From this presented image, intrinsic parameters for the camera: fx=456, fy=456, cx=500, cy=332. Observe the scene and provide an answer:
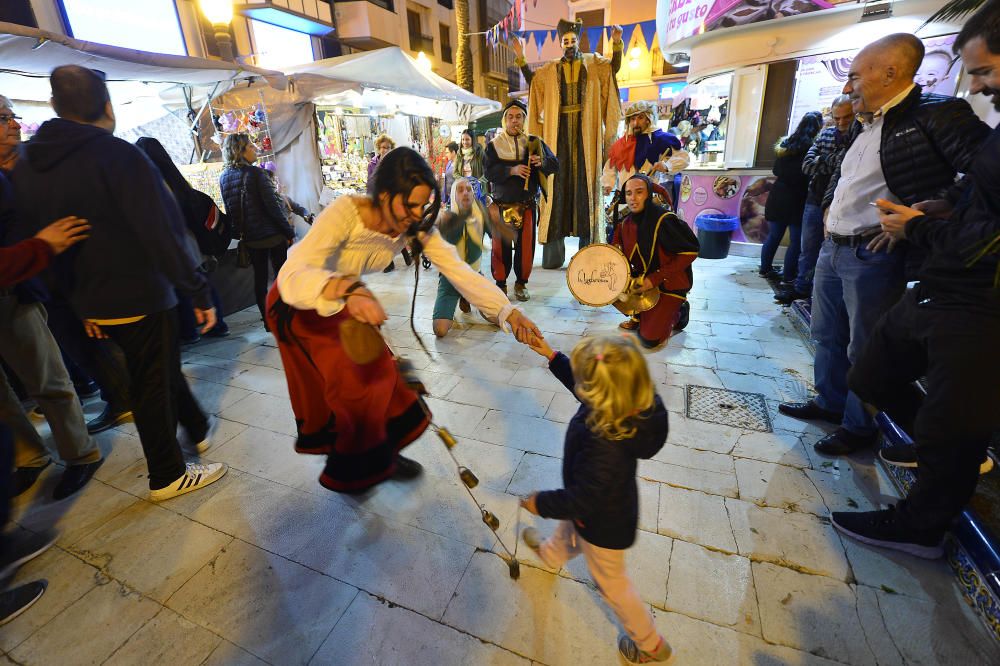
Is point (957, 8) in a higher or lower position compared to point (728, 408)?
higher

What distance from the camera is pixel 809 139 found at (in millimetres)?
5012

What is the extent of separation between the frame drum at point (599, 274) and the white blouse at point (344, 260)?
1.81 meters

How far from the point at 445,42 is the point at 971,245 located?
27.8m

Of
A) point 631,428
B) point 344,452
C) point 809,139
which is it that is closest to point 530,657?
point 631,428

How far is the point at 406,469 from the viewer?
8.40 feet

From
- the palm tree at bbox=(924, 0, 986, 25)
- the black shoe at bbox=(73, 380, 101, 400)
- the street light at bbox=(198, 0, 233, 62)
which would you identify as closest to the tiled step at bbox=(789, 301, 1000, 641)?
the palm tree at bbox=(924, 0, 986, 25)

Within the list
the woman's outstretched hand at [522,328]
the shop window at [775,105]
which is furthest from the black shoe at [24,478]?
the shop window at [775,105]

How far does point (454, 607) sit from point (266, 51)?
16755 mm

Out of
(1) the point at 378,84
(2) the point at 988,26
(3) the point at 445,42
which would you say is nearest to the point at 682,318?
(2) the point at 988,26

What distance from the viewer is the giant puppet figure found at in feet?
19.1

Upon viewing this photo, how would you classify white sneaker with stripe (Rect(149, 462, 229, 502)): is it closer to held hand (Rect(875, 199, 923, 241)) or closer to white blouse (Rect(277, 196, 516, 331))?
white blouse (Rect(277, 196, 516, 331))

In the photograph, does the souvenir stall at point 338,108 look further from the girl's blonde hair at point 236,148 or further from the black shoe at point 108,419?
the black shoe at point 108,419

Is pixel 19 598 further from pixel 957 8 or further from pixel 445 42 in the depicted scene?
pixel 445 42

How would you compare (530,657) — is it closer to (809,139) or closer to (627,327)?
(627,327)
